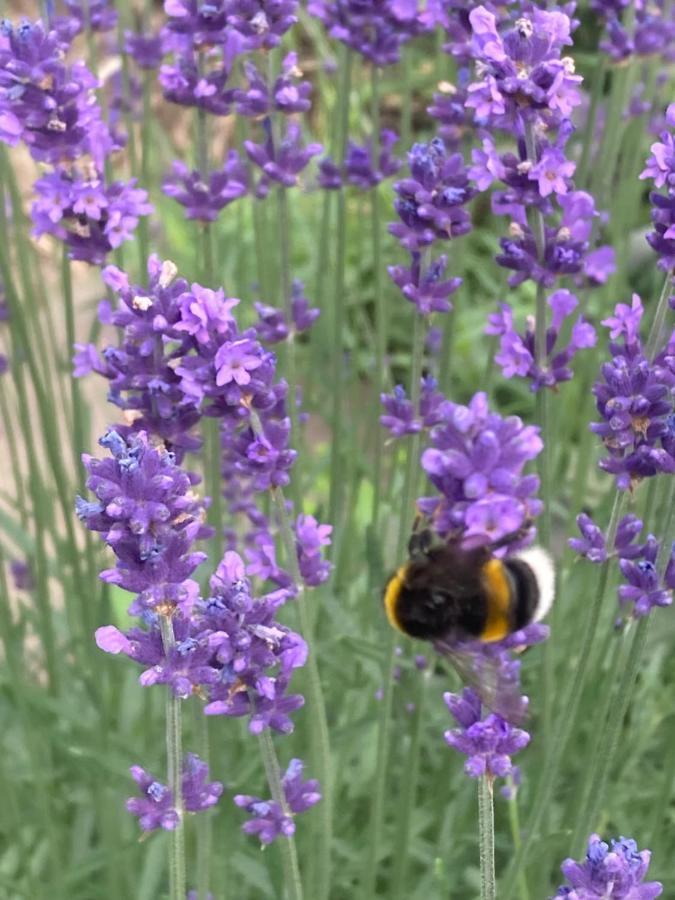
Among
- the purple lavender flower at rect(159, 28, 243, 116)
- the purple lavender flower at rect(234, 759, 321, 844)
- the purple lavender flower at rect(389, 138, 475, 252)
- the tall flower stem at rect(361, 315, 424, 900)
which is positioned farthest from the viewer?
the purple lavender flower at rect(159, 28, 243, 116)

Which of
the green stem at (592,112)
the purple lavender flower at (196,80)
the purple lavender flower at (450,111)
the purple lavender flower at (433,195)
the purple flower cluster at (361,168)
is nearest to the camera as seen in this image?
the purple lavender flower at (433,195)

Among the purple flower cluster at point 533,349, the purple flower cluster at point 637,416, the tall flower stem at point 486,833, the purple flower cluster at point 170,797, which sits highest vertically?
the purple flower cluster at point 637,416

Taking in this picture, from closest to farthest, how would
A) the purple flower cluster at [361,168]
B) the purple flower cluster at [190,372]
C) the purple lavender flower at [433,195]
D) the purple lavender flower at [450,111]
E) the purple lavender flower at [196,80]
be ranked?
the purple flower cluster at [190,372] → the purple lavender flower at [433,195] → the purple lavender flower at [196,80] → the purple lavender flower at [450,111] → the purple flower cluster at [361,168]

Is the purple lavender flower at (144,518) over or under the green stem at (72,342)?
over

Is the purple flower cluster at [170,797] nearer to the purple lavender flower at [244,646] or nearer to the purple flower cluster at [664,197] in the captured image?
the purple lavender flower at [244,646]

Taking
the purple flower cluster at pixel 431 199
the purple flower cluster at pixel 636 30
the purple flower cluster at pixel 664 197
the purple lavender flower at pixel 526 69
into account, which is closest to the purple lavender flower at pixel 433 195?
the purple flower cluster at pixel 431 199

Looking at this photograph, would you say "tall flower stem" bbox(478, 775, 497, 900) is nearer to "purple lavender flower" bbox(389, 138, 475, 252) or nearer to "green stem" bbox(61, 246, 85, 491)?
"purple lavender flower" bbox(389, 138, 475, 252)

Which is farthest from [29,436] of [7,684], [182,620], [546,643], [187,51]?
[182,620]

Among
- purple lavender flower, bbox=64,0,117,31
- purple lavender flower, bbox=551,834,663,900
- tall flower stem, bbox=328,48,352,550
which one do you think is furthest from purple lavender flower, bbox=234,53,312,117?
purple lavender flower, bbox=551,834,663,900
